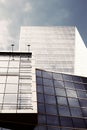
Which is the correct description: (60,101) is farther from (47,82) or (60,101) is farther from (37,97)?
(47,82)

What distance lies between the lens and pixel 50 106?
111ft

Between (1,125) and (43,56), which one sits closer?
(1,125)

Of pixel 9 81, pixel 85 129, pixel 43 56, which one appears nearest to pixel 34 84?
pixel 9 81

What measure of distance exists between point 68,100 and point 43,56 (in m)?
62.0

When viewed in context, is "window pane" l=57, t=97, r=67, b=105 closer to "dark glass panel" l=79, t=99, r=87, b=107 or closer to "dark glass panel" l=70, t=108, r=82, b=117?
"dark glass panel" l=70, t=108, r=82, b=117

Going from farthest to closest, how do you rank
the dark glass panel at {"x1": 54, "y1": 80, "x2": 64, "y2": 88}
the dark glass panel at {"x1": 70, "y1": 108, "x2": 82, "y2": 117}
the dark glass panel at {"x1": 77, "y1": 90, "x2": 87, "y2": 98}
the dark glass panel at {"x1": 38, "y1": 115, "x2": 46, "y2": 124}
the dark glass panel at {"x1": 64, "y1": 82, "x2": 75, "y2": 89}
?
the dark glass panel at {"x1": 64, "y1": 82, "x2": 75, "y2": 89}
the dark glass panel at {"x1": 54, "y1": 80, "x2": 64, "y2": 88}
the dark glass panel at {"x1": 77, "y1": 90, "x2": 87, "y2": 98}
the dark glass panel at {"x1": 70, "y1": 108, "x2": 82, "y2": 117}
the dark glass panel at {"x1": 38, "y1": 115, "x2": 46, "y2": 124}

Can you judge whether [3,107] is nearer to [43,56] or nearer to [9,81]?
[9,81]

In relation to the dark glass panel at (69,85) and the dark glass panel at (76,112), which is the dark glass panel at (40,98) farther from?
the dark glass panel at (69,85)

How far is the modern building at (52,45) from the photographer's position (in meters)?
94.0

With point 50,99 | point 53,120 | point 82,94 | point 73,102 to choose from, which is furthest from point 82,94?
point 53,120

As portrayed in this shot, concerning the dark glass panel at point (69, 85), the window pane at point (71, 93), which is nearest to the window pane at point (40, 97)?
the window pane at point (71, 93)

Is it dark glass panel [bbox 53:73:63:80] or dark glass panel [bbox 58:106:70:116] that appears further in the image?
dark glass panel [bbox 53:73:63:80]

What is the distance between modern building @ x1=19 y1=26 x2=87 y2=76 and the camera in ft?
308

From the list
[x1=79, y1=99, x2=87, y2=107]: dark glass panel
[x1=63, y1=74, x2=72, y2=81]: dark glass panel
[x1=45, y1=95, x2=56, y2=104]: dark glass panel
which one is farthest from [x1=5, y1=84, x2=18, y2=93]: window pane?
[x1=79, y1=99, x2=87, y2=107]: dark glass panel
